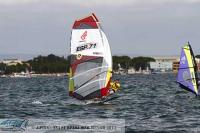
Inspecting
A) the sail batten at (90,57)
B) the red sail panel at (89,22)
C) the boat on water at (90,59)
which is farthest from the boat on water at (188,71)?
the red sail panel at (89,22)

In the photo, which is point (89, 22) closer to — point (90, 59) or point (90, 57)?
point (90, 57)

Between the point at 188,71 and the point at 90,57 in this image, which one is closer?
the point at 90,57

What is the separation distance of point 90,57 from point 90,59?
15 cm

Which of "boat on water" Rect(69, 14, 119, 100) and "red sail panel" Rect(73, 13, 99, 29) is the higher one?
"red sail panel" Rect(73, 13, 99, 29)

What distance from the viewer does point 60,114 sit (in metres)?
36.2

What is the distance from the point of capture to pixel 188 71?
5016cm

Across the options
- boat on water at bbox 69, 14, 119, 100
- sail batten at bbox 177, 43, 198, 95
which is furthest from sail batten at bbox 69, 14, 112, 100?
sail batten at bbox 177, 43, 198, 95

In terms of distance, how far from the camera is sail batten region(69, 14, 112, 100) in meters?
42.1

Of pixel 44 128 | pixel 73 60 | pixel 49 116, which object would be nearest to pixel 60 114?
pixel 49 116

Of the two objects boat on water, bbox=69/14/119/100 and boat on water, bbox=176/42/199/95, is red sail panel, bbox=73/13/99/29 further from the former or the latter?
boat on water, bbox=176/42/199/95

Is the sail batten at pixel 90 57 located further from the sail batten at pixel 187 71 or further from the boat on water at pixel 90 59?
the sail batten at pixel 187 71

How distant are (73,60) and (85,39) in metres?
1.70

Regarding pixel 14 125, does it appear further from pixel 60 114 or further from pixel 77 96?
pixel 77 96

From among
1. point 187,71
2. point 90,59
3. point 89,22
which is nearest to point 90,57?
point 90,59
